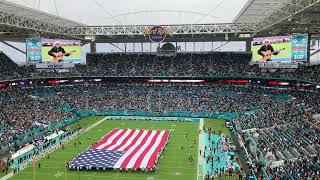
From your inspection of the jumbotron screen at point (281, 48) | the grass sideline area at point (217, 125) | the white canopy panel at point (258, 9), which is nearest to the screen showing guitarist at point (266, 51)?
the jumbotron screen at point (281, 48)

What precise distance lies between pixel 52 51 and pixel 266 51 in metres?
28.2

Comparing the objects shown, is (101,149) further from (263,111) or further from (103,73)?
(103,73)

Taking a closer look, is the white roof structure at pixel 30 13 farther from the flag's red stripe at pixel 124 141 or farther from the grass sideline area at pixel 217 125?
the grass sideline area at pixel 217 125

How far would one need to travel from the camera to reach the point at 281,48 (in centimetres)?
4638

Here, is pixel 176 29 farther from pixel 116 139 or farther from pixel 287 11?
pixel 287 11

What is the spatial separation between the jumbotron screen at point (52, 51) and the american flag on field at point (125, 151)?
13.4m

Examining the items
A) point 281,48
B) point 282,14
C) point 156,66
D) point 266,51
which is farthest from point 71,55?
point 282,14

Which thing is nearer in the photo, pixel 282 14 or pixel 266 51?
pixel 282 14

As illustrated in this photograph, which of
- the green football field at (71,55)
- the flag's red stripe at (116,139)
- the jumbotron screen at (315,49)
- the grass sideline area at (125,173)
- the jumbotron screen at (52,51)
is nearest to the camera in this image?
the grass sideline area at (125,173)

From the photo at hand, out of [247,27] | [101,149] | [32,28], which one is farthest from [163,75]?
[101,149]

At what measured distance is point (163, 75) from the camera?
232 feet

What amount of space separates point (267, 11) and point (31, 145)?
29286mm

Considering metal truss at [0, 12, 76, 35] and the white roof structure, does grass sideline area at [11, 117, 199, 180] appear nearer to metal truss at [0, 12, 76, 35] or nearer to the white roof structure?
metal truss at [0, 12, 76, 35]

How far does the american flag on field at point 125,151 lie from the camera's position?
32312mm
